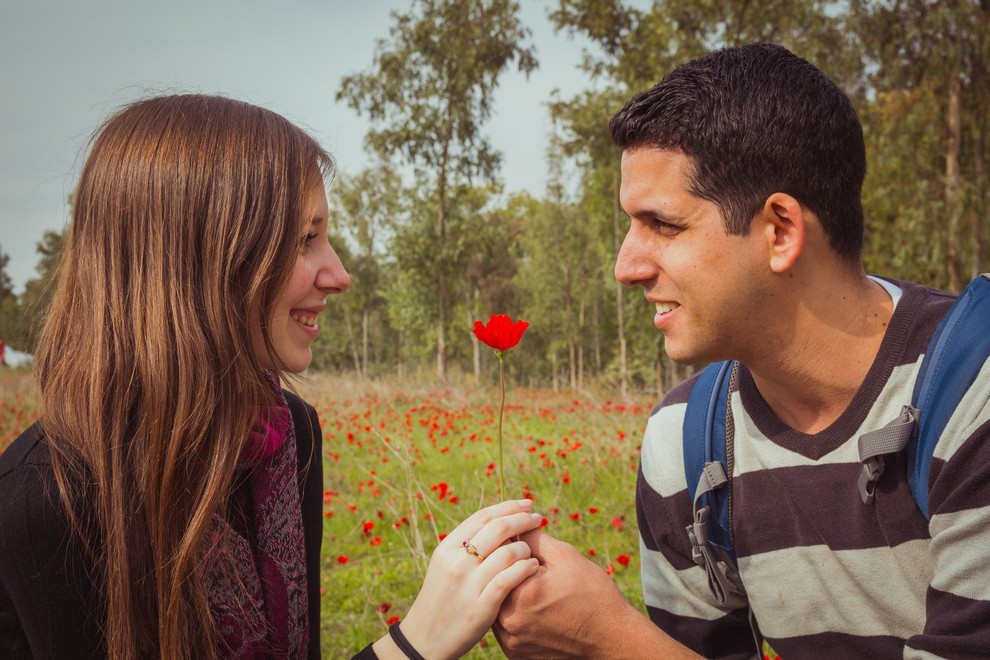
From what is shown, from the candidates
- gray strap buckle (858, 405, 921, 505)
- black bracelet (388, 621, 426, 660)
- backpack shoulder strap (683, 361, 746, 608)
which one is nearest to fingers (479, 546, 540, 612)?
black bracelet (388, 621, 426, 660)

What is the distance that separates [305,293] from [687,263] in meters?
0.99

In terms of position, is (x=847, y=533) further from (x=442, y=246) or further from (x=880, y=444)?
(x=442, y=246)

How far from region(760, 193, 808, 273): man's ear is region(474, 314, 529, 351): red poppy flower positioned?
726 mm

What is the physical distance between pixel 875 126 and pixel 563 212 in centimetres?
1411

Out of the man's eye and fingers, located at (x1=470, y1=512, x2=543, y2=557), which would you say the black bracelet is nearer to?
fingers, located at (x1=470, y1=512, x2=543, y2=557)

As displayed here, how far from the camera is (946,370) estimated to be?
1.57 metres

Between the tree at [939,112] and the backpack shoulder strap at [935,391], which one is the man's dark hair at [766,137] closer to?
the backpack shoulder strap at [935,391]

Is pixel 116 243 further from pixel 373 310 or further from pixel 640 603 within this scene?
pixel 373 310

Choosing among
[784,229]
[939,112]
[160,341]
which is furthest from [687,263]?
[939,112]

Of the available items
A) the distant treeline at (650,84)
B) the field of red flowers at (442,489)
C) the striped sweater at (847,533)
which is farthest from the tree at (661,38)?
the striped sweater at (847,533)

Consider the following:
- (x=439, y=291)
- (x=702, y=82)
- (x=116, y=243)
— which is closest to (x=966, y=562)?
(x=702, y=82)

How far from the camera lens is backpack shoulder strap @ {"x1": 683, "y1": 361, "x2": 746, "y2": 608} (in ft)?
6.38

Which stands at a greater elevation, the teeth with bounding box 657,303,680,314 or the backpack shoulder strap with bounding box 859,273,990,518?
the teeth with bounding box 657,303,680,314

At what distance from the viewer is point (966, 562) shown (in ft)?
4.89
